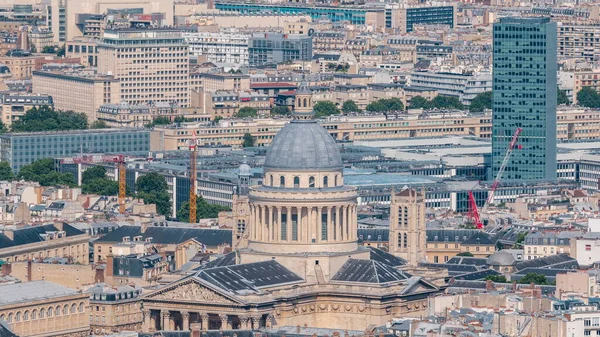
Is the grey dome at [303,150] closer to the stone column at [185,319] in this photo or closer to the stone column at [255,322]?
the stone column at [185,319]

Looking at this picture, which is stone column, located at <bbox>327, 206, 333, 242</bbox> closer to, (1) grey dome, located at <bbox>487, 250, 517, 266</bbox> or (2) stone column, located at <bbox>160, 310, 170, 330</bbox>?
(2) stone column, located at <bbox>160, 310, 170, 330</bbox>

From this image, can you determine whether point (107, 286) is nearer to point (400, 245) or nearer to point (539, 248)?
point (400, 245)

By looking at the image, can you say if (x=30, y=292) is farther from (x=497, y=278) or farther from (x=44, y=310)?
(x=497, y=278)

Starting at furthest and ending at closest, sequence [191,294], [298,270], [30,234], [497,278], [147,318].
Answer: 1. [30,234]
2. [497,278]
3. [298,270]
4. [147,318]
5. [191,294]

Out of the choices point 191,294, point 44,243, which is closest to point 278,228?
point 191,294

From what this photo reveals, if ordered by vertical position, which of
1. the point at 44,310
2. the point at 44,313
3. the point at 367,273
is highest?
the point at 367,273

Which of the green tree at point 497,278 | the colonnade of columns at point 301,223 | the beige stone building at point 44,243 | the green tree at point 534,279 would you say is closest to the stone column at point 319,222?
the colonnade of columns at point 301,223
